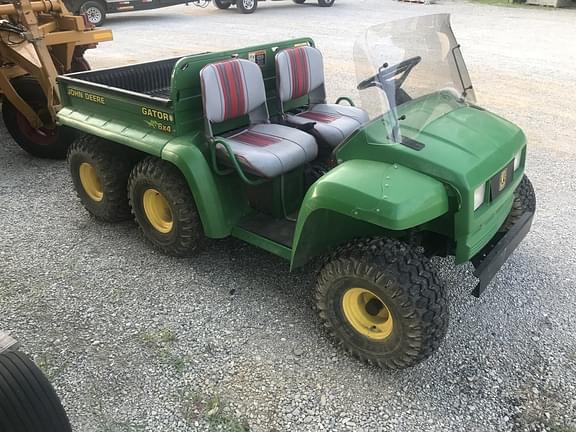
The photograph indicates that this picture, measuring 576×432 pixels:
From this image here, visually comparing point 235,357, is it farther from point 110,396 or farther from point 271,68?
point 271,68

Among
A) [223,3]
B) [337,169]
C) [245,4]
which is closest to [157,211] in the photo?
[337,169]

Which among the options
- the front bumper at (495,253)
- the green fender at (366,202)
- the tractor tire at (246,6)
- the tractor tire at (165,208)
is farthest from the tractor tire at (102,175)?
the tractor tire at (246,6)

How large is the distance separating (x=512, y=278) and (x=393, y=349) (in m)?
1.19

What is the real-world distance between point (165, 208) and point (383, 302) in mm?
1709

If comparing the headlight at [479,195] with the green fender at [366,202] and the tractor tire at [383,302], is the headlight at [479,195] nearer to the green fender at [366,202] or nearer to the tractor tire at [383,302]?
the green fender at [366,202]

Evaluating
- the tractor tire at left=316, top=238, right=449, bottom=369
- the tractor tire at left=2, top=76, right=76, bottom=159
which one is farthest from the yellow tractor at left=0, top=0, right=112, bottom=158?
the tractor tire at left=316, top=238, right=449, bottom=369

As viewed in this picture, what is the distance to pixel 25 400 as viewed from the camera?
185 centimetres

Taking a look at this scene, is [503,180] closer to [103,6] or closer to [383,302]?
[383,302]

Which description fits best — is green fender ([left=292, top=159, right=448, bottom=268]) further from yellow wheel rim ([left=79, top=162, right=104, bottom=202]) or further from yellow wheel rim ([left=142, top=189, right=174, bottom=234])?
yellow wheel rim ([left=79, top=162, right=104, bottom=202])

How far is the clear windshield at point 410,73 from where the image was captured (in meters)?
2.60

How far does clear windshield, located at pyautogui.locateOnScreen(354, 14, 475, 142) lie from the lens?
260 cm

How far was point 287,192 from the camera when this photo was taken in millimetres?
3221

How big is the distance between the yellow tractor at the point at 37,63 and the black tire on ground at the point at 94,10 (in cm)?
777

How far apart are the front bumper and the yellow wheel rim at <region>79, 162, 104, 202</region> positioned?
2.64 meters
